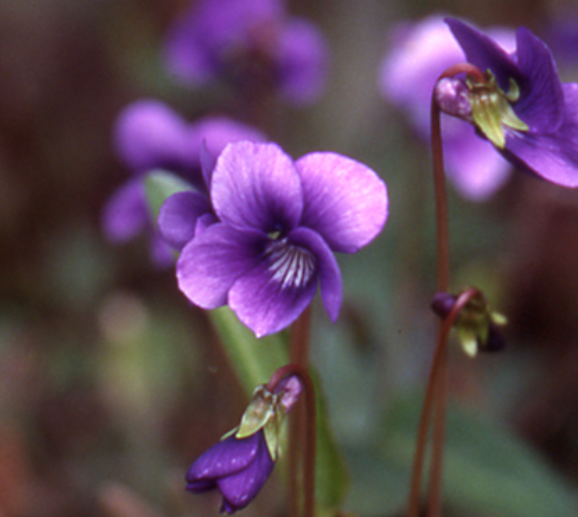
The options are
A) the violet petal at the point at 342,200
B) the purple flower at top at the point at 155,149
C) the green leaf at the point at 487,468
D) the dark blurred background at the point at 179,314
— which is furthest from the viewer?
the dark blurred background at the point at 179,314

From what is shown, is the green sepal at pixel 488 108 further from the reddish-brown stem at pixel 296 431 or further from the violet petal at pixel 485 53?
the reddish-brown stem at pixel 296 431

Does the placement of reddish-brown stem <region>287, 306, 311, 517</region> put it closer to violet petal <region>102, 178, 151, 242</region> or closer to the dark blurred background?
the dark blurred background

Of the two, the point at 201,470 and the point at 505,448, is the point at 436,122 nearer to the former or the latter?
the point at 201,470

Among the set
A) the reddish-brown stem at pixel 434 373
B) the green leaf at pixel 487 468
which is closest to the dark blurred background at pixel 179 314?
the green leaf at pixel 487 468

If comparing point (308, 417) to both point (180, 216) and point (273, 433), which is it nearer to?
point (273, 433)

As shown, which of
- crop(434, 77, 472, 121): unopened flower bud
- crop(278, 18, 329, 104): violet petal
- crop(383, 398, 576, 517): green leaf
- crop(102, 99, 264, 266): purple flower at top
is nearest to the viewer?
crop(434, 77, 472, 121): unopened flower bud

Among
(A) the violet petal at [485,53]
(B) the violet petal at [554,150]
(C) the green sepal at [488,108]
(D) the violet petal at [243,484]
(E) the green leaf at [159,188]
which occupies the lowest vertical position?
A: (D) the violet petal at [243,484]

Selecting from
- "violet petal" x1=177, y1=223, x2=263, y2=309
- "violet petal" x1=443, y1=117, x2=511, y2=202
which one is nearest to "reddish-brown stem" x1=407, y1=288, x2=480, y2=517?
"violet petal" x1=177, y1=223, x2=263, y2=309

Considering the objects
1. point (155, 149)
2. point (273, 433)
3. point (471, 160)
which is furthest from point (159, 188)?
point (471, 160)
